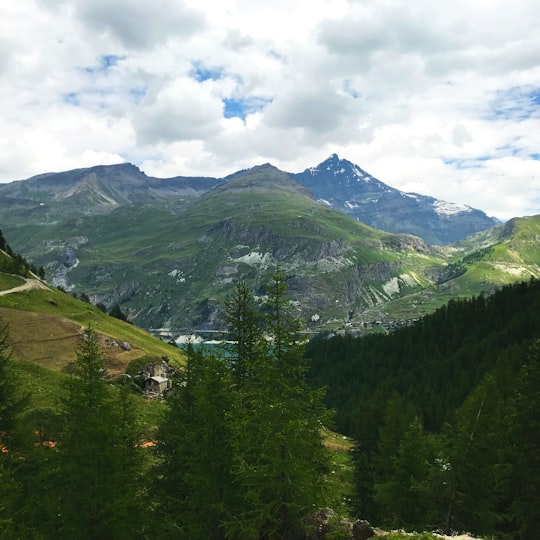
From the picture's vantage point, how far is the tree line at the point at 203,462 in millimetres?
21438

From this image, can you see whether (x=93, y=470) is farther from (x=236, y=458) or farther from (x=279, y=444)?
(x=279, y=444)

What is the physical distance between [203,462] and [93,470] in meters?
5.54

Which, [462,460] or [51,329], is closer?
[462,460]

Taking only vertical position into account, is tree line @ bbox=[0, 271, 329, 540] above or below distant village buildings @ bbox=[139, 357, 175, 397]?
above

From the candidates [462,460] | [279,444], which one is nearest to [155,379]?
[462,460]

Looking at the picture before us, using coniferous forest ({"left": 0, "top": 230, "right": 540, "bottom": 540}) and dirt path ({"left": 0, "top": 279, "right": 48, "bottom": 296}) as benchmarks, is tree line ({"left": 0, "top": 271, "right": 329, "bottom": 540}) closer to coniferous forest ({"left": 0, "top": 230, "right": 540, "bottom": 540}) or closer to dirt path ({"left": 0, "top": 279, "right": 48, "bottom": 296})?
coniferous forest ({"left": 0, "top": 230, "right": 540, "bottom": 540})

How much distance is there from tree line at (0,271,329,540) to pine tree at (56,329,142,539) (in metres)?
0.05

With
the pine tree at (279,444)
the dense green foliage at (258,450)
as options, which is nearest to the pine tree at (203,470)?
the dense green foliage at (258,450)

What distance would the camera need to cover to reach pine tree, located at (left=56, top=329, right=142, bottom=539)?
21.8 metres

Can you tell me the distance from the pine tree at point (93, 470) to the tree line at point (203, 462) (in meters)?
0.05

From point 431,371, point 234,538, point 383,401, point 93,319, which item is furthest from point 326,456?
point 431,371

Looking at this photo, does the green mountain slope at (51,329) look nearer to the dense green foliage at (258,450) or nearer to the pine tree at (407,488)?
the dense green foliage at (258,450)

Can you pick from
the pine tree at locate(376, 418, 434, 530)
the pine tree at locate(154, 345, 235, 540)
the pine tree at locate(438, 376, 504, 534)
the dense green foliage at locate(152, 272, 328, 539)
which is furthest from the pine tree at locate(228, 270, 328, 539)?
the pine tree at locate(376, 418, 434, 530)

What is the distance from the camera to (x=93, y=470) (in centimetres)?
2239
